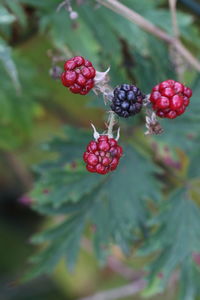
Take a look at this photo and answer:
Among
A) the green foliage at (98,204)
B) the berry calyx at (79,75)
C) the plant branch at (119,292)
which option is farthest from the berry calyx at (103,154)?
the plant branch at (119,292)

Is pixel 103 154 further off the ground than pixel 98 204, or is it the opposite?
pixel 98 204

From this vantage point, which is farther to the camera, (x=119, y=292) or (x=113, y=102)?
(x=119, y=292)

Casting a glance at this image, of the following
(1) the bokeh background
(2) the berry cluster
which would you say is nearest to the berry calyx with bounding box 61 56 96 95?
(2) the berry cluster

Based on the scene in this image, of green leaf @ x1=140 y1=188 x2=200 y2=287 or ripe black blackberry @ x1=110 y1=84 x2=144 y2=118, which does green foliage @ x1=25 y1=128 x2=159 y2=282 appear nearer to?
green leaf @ x1=140 y1=188 x2=200 y2=287

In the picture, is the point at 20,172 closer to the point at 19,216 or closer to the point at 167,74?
the point at 19,216

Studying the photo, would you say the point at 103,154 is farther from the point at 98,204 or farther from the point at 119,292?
the point at 119,292

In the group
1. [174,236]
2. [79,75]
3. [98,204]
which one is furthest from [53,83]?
[79,75]

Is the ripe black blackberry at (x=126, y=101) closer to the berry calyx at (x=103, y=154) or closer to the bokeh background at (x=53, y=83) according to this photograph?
the berry calyx at (x=103, y=154)
